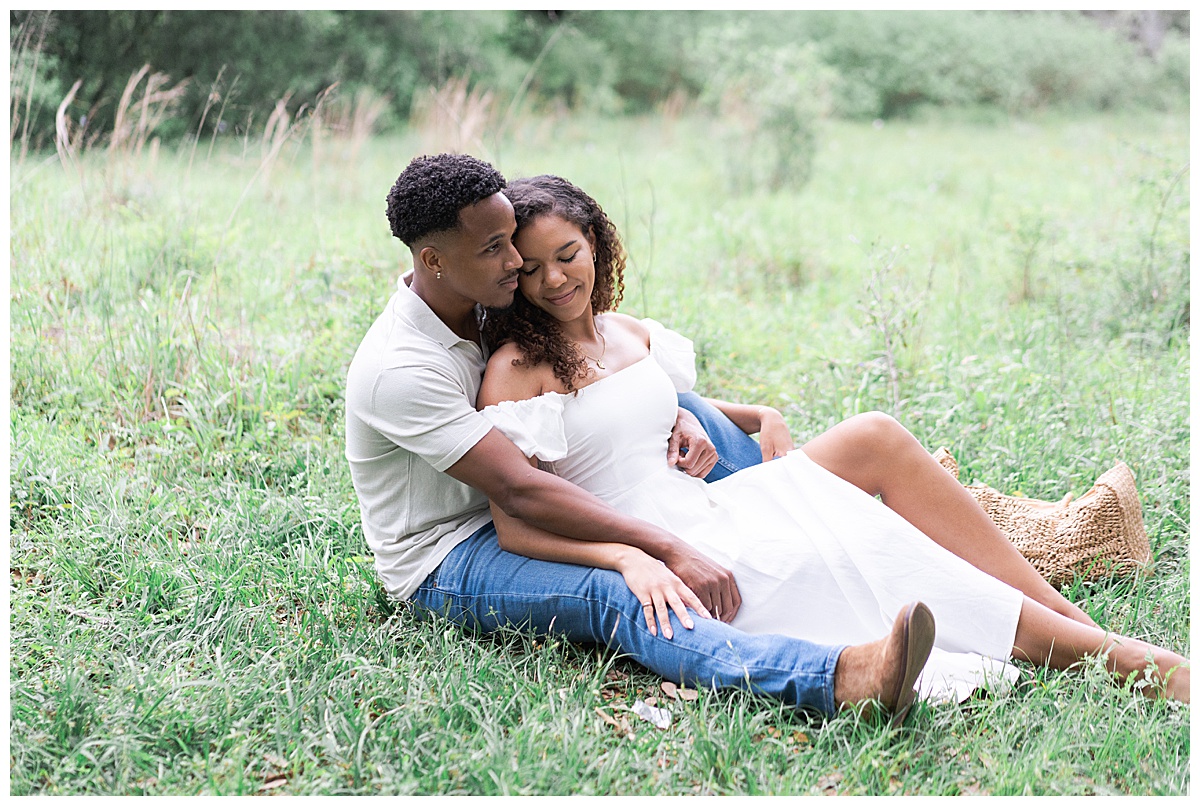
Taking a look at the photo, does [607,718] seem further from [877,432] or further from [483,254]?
[483,254]

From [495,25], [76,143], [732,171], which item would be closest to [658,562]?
[76,143]

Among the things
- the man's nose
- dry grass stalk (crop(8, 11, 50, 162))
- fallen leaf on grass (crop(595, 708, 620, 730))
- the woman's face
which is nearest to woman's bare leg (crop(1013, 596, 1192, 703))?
fallen leaf on grass (crop(595, 708, 620, 730))

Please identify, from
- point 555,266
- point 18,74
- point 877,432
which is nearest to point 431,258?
point 555,266

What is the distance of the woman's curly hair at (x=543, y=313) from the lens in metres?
2.44

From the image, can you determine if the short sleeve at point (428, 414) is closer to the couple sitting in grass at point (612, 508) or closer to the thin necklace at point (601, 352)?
the couple sitting in grass at point (612, 508)

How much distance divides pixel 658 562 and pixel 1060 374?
2.60 m

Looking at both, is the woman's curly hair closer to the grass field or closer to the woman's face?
the woman's face

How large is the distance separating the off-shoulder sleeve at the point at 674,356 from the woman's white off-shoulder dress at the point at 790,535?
231 mm

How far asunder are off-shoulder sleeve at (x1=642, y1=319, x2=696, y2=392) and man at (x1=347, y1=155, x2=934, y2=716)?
Result: 56 centimetres

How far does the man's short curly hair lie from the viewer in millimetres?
2277

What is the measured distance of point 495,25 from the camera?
43.8 ft

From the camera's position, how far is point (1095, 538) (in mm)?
2867

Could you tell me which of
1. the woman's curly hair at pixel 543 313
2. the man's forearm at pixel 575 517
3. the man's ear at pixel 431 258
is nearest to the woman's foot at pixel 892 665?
the man's forearm at pixel 575 517

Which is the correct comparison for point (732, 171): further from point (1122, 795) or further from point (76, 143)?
point (1122, 795)
